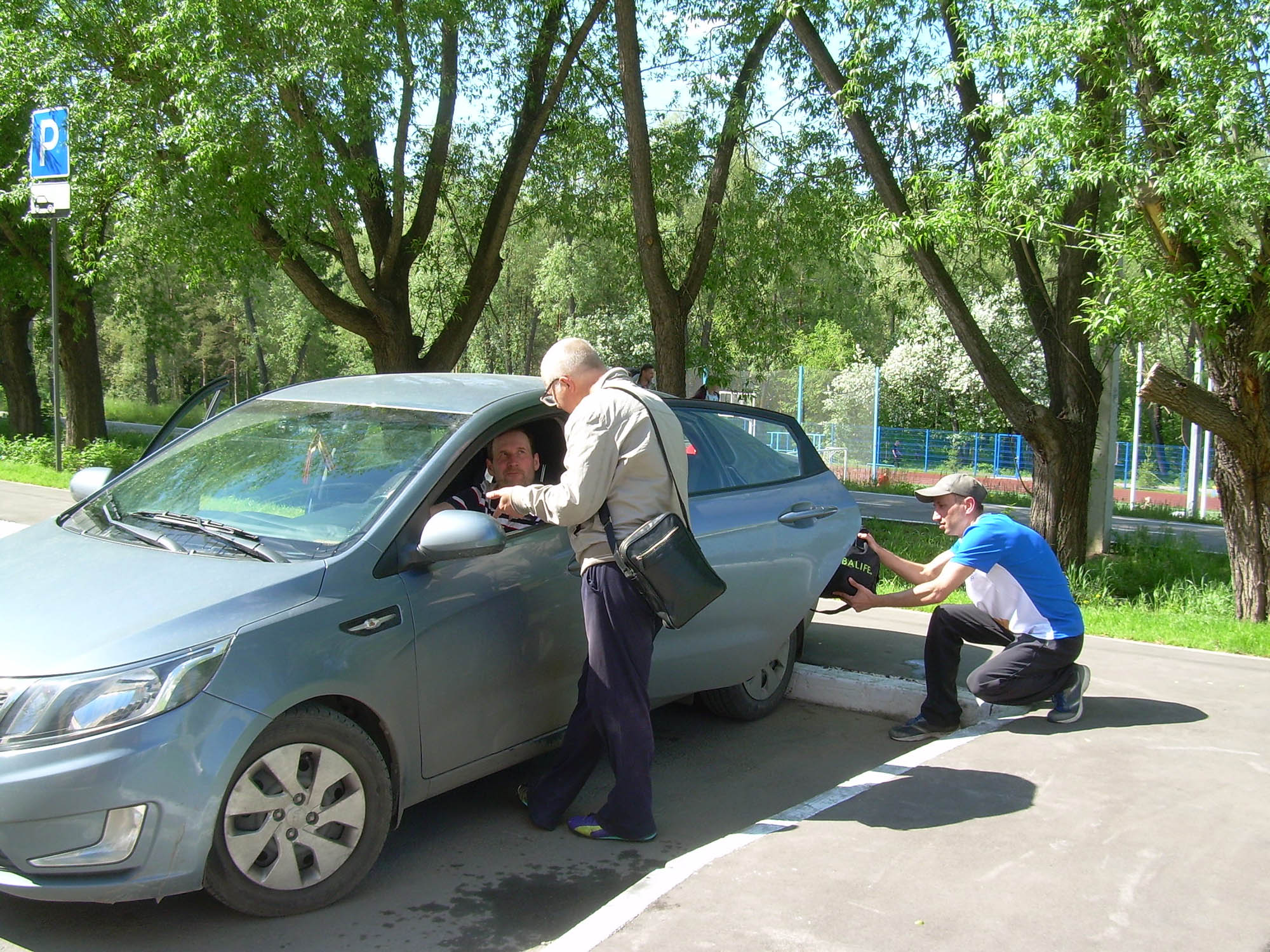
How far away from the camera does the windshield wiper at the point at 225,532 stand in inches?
146

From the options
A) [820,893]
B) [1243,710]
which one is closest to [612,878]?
[820,893]

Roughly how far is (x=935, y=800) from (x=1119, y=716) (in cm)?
167

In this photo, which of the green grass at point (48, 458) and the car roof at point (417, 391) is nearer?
the car roof at point (417, 391)

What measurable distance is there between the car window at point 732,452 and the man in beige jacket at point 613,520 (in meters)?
1.00

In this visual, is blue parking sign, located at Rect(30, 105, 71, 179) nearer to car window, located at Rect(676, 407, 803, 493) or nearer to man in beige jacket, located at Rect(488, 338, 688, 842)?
car window, located at Rect(676, 407, 803, 493)

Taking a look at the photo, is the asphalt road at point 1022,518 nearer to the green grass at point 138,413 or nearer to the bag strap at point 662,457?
the bag strap at point 662,457

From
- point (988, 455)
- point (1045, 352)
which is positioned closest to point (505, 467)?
point (1045, 352)

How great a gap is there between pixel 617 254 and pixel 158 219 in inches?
315

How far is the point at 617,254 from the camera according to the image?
63.7ft

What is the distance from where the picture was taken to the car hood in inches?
124

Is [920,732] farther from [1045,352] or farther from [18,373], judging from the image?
[18,373]

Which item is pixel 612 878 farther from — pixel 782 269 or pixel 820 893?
pixel 782 269

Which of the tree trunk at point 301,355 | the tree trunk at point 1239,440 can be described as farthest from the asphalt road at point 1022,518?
the tree trunk at point 301,355

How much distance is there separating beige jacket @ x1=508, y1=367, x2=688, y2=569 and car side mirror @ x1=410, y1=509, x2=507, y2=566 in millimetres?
224
